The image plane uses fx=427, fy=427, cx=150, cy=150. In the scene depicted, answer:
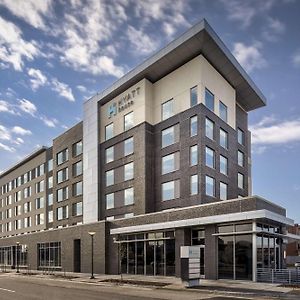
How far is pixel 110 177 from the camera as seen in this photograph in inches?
1965

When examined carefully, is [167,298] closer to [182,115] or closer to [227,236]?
[227,236]

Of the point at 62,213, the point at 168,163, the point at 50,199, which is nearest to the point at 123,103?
the point at 168,163

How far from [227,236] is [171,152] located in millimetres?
14011

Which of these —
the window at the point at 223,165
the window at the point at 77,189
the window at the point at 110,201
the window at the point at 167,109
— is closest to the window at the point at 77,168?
the window at the point at 77,189

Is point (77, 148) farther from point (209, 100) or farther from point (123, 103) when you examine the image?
point (209, 100)

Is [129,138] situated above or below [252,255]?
above

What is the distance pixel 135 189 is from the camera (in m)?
44.9

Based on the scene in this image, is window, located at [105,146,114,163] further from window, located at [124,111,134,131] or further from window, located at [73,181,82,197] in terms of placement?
window, located at [73,181,82,197]

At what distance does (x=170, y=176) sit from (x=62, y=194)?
2472cm

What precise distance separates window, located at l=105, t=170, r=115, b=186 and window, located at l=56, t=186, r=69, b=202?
12067mm

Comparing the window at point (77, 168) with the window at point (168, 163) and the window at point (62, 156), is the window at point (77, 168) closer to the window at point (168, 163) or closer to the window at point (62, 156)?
the window at point (62, 156)

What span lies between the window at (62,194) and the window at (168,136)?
2168cm

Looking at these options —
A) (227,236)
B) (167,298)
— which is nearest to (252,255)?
(227,236)

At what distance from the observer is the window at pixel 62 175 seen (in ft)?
199
